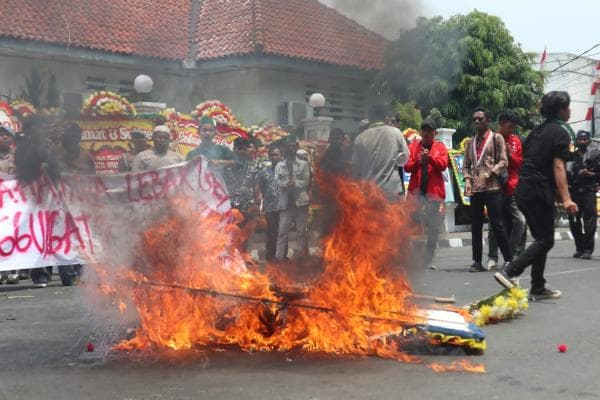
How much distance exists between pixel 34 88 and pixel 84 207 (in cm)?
182

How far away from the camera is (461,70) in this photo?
15680 mm

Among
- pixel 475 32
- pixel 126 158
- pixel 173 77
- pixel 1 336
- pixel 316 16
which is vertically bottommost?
pixel 1 336

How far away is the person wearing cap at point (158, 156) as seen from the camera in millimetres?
9062

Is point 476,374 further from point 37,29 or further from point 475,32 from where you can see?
point 475,32

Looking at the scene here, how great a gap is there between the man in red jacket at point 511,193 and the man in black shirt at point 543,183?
2.56m

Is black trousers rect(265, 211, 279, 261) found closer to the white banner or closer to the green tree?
the white banner

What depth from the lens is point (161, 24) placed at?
25.2 feet

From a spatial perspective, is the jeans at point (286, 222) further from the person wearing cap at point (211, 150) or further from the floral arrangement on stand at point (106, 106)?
the floral arrangement on stand at point (106, 106)

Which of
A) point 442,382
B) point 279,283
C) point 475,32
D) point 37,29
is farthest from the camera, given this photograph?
point 475,32

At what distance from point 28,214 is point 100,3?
8.74 feet

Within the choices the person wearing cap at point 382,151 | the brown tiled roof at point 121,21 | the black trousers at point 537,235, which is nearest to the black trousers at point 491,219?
the person wearing cap at point 382,151

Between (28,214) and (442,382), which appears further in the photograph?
(28,214)

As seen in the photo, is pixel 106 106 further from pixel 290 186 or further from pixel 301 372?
pixel 301 372

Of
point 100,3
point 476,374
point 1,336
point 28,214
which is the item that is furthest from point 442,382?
point 28,214
